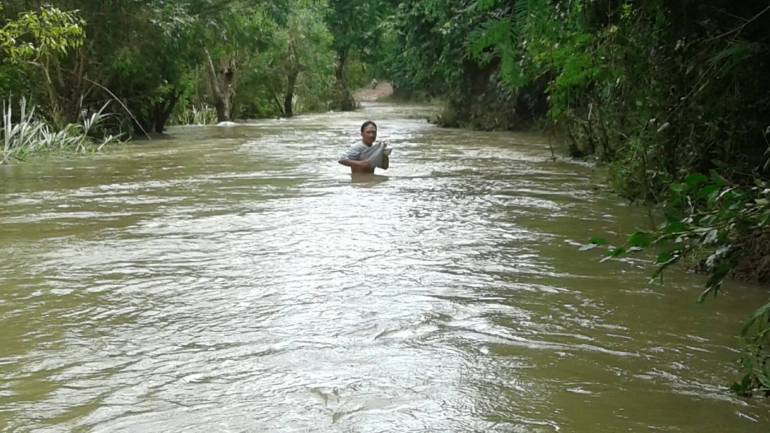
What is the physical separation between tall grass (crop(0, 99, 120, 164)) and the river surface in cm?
643

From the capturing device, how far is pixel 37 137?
1811 cm

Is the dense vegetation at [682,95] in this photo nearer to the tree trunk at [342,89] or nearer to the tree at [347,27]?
the tree trunk at [342,89]

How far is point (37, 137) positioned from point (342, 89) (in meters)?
33.9

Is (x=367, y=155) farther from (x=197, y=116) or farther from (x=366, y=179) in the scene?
(x=197, y=116)

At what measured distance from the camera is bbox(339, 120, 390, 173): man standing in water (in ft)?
43.2

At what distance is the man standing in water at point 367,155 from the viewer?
13180mm

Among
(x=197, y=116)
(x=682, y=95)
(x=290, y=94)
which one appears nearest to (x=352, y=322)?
→ (x=682, y=95)

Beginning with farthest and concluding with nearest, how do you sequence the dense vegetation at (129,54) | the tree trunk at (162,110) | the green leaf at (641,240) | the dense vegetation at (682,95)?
the tree trunk at (162,110) → the dense vegetation at (129,54) → the dense vegetation at (682,95) → the green leaf at (641,240)

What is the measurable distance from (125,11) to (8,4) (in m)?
2.69

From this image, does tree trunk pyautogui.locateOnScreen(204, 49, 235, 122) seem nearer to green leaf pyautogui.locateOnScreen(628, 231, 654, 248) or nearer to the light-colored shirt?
the light-colored shirt

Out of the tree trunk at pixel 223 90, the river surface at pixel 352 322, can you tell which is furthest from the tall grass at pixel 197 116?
the river surface at pixel 352 322

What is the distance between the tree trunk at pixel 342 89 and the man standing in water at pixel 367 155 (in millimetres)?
37161

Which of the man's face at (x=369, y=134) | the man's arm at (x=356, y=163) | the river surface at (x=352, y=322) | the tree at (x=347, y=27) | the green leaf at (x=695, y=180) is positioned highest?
the tree at (x=347, y=27)

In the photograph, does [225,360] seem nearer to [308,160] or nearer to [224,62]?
[308,160]
